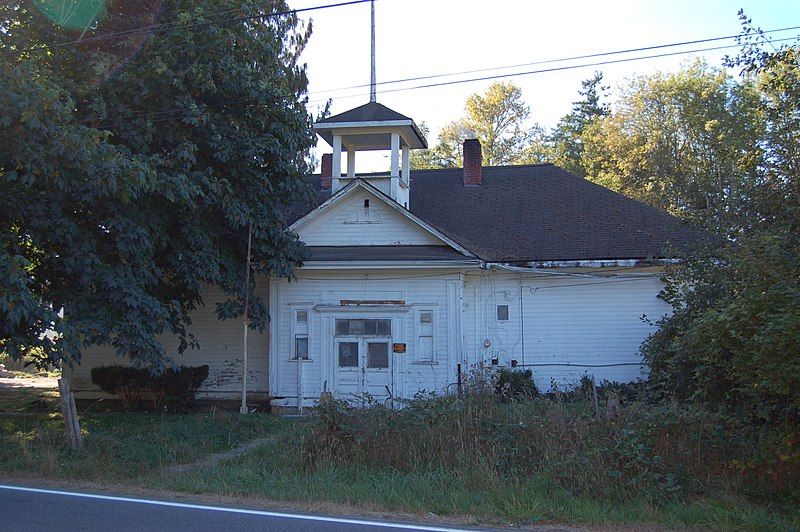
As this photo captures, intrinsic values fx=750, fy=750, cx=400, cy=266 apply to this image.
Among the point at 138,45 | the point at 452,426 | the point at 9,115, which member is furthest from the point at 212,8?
the point at 452,426

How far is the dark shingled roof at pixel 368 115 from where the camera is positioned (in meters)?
19.8

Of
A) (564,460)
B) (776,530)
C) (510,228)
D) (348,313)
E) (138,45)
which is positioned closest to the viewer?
(776,530)

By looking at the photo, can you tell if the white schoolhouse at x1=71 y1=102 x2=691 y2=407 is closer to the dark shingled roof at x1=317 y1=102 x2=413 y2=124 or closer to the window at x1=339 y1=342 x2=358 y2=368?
the window at x1=339 y1=342 x2=358 y2=368

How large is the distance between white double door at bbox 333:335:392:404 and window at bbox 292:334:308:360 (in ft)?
2.43

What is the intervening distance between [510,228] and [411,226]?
3096mm

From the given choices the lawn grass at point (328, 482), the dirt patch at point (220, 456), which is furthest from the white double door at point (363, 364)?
the dirt patch at point (220, 456)

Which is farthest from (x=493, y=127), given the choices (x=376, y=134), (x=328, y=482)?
(x=328, y=482)

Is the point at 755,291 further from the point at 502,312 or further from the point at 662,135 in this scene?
the point at 662,135

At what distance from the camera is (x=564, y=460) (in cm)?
966

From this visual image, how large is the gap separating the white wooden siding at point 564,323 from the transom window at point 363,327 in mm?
1985

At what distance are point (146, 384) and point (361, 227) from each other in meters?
6.71

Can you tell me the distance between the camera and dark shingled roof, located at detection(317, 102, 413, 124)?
64.8 feet

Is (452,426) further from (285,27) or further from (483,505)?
(285,27)

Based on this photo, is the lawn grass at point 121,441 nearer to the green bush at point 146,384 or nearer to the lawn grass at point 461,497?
the green bush at point 146,384
